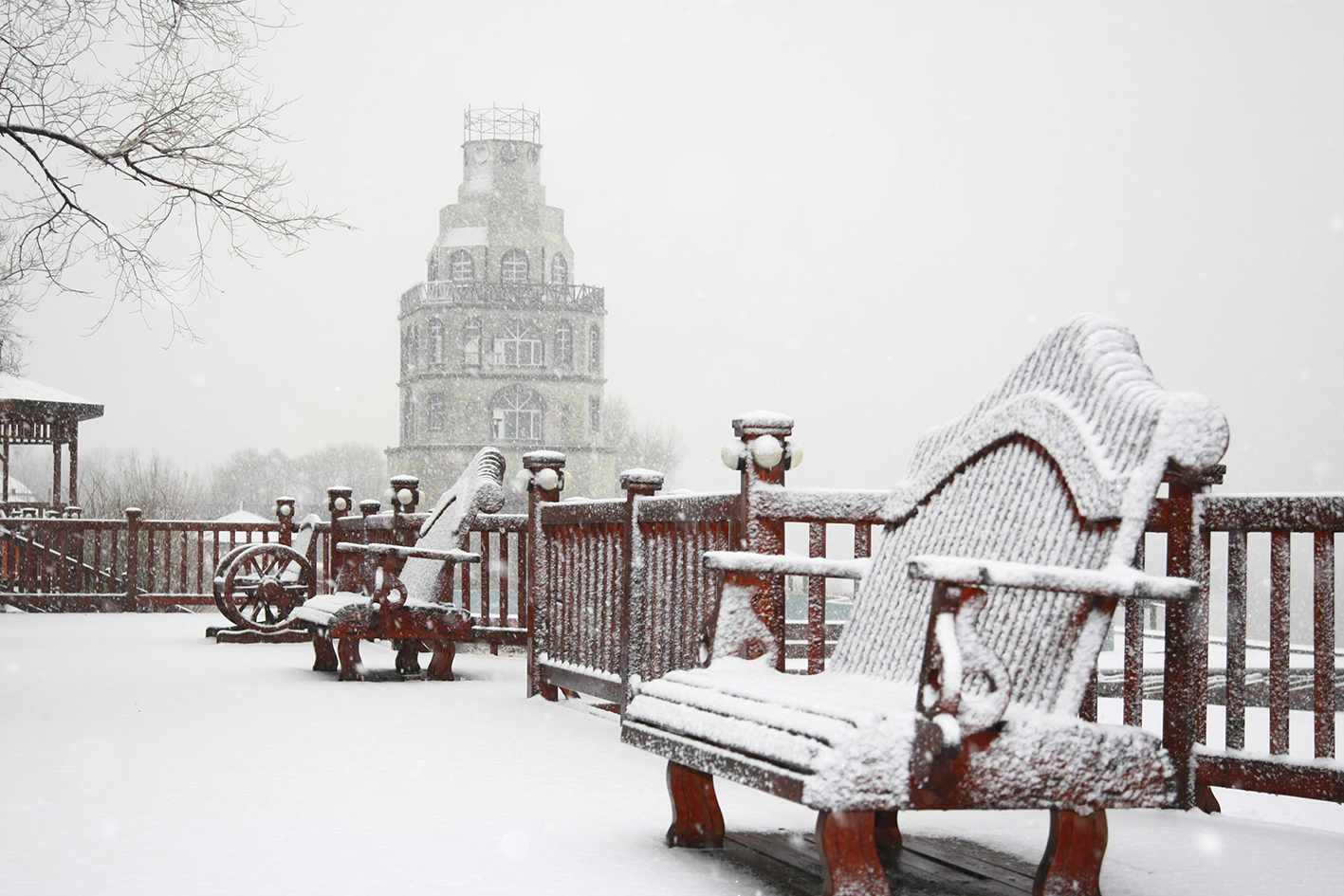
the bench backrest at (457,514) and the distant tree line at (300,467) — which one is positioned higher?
the distant tree line at (300,467)

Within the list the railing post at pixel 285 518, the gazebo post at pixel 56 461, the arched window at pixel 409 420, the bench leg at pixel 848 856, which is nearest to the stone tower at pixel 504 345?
the arched window at pixel 409 420

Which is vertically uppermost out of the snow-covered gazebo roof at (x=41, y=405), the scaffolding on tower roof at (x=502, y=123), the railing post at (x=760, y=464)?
the scaffolding on tower roof at (x=502, y=123)

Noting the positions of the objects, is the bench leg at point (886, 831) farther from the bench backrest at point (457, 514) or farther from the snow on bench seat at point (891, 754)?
the bench backrest at point (457, 514)

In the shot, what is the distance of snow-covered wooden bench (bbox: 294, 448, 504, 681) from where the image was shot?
25.2 feet

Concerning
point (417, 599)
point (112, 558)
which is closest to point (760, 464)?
point (417, 599)

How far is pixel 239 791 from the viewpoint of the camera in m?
4.39

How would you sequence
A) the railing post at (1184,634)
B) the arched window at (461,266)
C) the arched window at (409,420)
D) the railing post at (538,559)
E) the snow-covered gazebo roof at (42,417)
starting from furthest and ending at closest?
1. the arched window at (409,420)
2. the arched window at (461,266)
3. the snow-covered gazebo roof at (42,417)
4. the railing post at (538,559)
5. the railing post at (1184,634)

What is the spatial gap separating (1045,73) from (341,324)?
125364 millimetres

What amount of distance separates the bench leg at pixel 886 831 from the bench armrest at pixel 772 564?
2.03ft

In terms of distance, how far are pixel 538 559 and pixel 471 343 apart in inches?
2409

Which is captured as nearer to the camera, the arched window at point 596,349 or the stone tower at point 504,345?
the stone tower at point 504,345

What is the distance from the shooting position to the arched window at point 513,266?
67.8 metres

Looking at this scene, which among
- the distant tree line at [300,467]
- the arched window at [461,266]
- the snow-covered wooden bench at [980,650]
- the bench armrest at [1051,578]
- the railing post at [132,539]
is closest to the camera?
the bench armrest at [1051,578]

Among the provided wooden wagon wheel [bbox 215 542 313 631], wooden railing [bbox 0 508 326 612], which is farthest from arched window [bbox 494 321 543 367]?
wooden wagon wheel [bbox 215 542 313 631]
